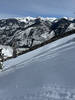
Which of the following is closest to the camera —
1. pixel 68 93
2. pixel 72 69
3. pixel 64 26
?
pixel 68 93

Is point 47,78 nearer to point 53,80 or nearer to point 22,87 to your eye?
point 53,80

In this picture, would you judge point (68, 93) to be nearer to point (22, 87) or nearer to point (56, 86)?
point (56, 86)

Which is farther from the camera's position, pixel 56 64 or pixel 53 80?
pixel 56 64

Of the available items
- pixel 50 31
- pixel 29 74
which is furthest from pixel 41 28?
pixel 29 74

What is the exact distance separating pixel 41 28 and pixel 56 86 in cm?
17266

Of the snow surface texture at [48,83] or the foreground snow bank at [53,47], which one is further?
the foreground snow bank at [53,47]

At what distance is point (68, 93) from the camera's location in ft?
24.6

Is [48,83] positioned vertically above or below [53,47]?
below

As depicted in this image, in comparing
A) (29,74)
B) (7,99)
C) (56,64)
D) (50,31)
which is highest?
(56,64)

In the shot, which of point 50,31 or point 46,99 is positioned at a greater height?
point 46,99

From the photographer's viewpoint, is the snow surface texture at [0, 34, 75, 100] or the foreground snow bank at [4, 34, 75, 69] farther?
the foreground snow bank at [4, 34, 75, 69]

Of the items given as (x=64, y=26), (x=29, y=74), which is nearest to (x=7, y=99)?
(x=29, y=74)

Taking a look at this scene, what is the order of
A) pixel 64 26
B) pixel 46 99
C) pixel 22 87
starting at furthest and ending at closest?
pixel 64 26 < pixel 22 87 < pixel 46 99

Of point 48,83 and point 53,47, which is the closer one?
point 48,83
